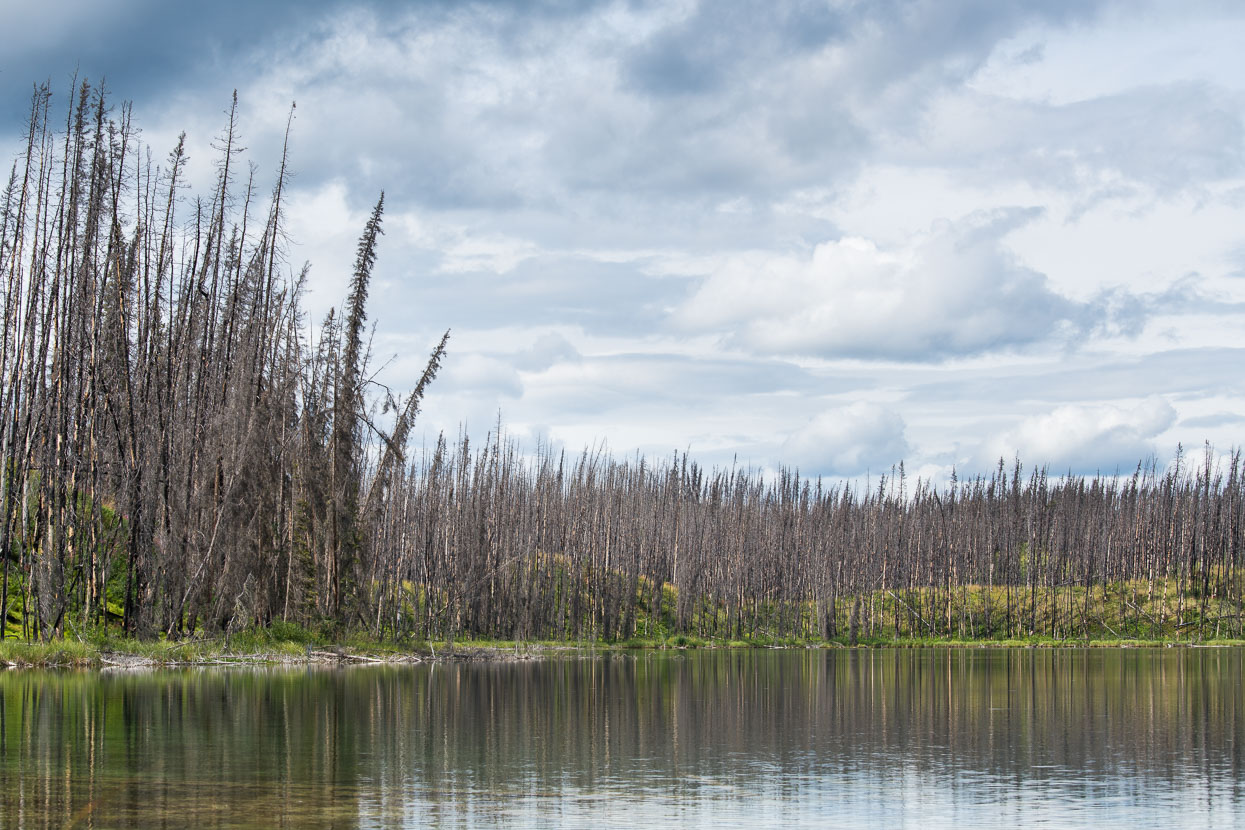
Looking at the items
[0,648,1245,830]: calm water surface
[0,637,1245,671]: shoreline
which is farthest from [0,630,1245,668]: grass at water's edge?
[0,648,1245,830]: calm water surface

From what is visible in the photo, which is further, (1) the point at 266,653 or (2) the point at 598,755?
(1) the point at 266,653

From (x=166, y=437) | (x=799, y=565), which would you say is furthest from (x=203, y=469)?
(x=799, y=565)

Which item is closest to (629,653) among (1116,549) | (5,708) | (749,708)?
(749,708)

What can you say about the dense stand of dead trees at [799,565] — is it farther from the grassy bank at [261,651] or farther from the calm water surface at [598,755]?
the calm water surface at [598,755]

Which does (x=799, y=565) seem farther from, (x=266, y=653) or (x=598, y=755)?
(x=598, y=755)

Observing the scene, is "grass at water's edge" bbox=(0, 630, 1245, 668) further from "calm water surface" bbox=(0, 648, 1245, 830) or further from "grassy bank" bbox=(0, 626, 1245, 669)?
"calm water surface" bbox=(0, 648, 1245, 830)

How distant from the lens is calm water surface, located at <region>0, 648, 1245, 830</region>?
10.5 m

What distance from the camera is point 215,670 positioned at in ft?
98.7

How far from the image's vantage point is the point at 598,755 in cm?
1462

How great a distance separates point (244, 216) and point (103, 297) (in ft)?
17.4

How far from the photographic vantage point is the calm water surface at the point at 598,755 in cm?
1052

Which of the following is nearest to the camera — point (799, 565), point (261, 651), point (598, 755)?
point (598, 755)

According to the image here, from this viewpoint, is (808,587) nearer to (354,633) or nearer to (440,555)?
(440,555)

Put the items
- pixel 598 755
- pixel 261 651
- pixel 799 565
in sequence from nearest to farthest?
pixel 598 755, pixel 261 651, pixel 799 565
